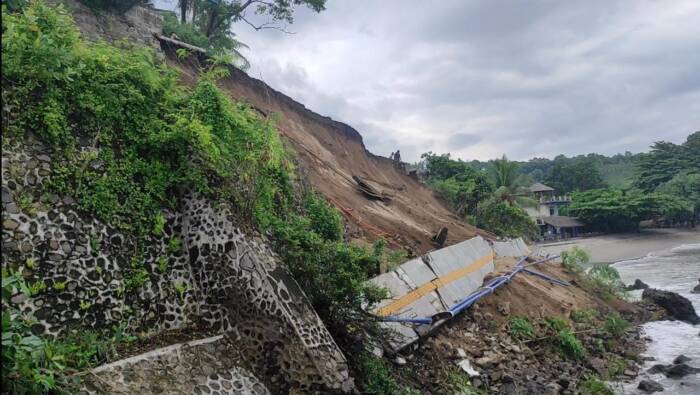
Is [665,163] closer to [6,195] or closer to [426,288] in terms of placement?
[426,288]

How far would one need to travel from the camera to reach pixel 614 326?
1464 cm

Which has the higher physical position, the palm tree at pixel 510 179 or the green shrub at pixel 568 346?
the palm tree at pixel 510 179

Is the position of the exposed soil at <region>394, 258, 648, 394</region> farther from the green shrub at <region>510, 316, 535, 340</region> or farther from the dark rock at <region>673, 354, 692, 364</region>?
the dark rock at <region>673, 354, 692, 364</region>

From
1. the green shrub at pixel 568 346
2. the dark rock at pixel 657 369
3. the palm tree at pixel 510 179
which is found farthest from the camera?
the palm tree at pixel 510 179

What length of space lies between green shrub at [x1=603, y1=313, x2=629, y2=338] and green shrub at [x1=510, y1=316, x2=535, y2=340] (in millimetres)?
3808

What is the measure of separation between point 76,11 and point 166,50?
3.09 meters

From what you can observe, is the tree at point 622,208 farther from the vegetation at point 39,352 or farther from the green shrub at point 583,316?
the vegetation at point 39,352

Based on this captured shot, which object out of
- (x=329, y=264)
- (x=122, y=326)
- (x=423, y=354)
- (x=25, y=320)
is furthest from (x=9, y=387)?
(x=423, y=354)

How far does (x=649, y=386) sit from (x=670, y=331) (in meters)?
7.01

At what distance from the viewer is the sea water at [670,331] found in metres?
11.6

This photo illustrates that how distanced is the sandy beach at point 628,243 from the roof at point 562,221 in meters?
2.09

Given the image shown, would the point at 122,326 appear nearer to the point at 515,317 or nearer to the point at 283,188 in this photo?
the point at 283,188

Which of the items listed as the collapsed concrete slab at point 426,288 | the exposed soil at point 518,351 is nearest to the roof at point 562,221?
the exposed soil at point 518,351

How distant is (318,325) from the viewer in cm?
609
